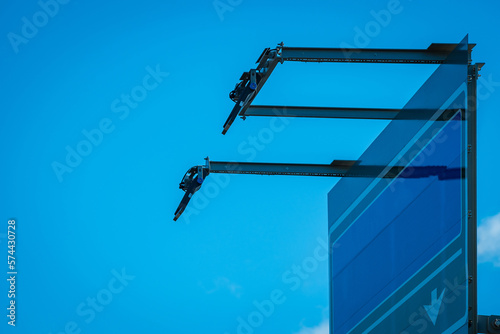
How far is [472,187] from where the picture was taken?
11594 millimetres

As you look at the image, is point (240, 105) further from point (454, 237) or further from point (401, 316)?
point (454, 237)

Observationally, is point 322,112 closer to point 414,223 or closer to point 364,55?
point 364,55

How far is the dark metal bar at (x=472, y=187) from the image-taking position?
11516 mm

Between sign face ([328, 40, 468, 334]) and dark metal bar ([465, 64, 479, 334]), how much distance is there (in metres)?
0.08

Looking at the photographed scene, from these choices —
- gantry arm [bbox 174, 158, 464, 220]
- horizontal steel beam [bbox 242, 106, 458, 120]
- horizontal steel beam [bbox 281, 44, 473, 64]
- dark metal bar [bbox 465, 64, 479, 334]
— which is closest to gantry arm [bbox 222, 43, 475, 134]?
horizontal steel beam [bbox 281, 44, 473, 64]

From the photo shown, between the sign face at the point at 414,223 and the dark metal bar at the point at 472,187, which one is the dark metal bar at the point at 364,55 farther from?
the dark metal bar at the point at 472,187

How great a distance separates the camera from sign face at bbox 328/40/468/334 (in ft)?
39.3

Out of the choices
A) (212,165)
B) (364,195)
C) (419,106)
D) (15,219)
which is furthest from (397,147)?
(15,219)

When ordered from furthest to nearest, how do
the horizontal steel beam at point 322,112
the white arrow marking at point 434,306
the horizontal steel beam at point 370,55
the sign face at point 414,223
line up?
the horizontal steel beam at point 322,112, the horizontal steel beam at point 370,55, the white arrow marking at point 434,306, the sign face at point 414,223

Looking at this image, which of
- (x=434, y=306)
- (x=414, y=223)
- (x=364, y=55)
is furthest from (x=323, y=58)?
(x=434, y=306)

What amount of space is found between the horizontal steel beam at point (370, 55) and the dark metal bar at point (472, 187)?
387cm

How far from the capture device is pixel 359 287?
18.5 m

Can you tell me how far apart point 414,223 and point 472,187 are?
2693 millimetres

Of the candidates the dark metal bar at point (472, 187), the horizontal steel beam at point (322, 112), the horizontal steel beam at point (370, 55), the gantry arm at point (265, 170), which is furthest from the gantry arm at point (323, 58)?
the gantry arm at point (265, 170)
